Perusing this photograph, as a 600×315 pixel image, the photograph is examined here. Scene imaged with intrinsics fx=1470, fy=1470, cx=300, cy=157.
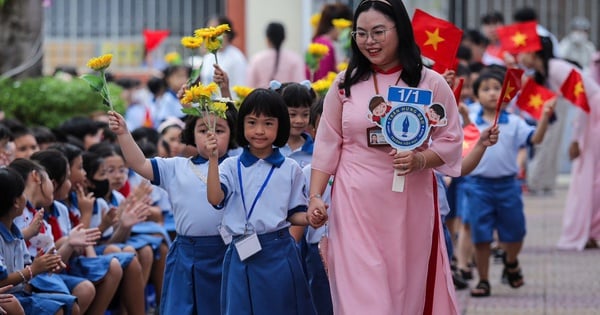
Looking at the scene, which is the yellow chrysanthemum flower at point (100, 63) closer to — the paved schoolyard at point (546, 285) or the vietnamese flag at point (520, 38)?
the paved schoolyard at point (546, 285)

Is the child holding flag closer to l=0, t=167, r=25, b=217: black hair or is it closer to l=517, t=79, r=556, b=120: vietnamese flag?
l=517, t=79, r=556, b=120: vietnamese flag

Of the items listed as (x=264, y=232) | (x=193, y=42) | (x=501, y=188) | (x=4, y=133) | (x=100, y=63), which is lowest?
(x=501, y=188)

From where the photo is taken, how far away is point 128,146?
7496 mm

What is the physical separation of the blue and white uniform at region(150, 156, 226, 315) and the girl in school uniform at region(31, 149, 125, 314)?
83cm

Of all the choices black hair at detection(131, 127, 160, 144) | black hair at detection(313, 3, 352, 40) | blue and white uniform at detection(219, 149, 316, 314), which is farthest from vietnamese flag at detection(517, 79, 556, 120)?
blue and white uniform at detection(219, 149, 316, 314)

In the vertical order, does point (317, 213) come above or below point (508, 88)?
below

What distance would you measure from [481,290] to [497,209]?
2.11ft

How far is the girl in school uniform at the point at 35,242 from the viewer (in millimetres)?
7770

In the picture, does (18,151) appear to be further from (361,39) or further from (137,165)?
(361,39)

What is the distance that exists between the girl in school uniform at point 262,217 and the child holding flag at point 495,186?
3.73 metres

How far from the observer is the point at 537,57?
12.8 m

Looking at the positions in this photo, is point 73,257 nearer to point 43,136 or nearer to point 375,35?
point 43,136

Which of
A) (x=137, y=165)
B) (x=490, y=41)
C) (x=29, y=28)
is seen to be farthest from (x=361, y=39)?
(x=490, y=41)

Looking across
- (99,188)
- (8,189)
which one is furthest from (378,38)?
(99,188)
